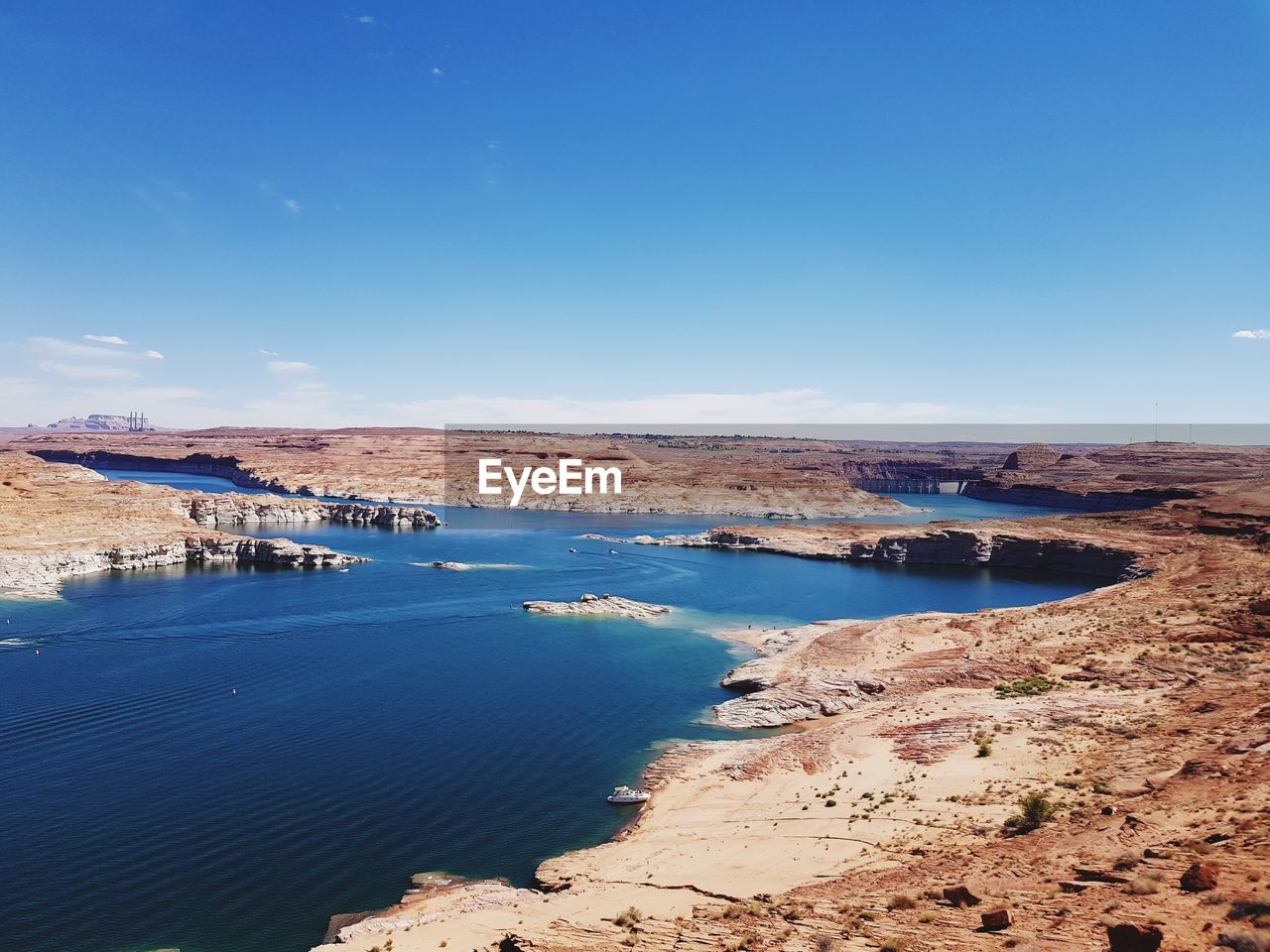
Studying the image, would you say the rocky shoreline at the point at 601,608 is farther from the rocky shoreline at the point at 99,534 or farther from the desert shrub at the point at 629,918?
the desert shrub at the point at 629,918

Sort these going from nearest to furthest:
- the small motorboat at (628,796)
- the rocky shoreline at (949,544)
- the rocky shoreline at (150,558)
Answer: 1. the small motorboat at (628,796)
2. the rocky shoreline at (150,558)
3. the rocky shoreline at (949,544)

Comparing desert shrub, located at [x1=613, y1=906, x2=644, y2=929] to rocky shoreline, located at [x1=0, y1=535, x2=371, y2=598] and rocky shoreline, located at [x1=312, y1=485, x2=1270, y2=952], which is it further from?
rocky shoreline, located at [x1=0, y1=535, x2=371, y2=598]

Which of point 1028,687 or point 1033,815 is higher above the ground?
point 1033,815

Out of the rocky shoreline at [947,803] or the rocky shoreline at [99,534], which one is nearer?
the rocky shoreline at [947,803]

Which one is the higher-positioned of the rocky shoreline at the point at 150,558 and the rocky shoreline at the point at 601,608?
the rocky shoreline at the point at 150,558

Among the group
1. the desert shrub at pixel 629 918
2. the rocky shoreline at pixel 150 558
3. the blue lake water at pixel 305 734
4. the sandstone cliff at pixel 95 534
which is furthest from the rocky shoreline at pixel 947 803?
the sandstone cliff at pixel 95 534

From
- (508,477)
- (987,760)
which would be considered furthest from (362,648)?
(508,477)

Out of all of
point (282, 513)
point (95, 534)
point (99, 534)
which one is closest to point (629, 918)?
point (95, 534)

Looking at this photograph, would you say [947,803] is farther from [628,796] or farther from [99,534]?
[99,534]
